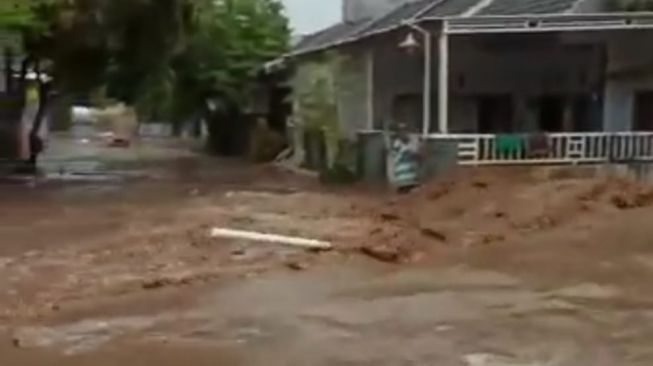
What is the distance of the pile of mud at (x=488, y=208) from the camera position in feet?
54.1

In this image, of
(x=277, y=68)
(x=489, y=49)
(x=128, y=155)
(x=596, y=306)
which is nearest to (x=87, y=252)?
(x=596, y=306)

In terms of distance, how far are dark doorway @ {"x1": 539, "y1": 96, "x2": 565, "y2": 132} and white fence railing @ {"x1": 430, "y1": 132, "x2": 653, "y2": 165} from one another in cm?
391

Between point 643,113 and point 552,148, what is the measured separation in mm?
3456

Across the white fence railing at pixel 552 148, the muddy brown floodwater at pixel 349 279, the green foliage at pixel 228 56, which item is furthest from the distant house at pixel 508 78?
the green foliage at pixel 228 56

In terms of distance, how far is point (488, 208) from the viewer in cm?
1898

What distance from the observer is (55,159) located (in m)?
43.0

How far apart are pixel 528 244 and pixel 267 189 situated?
11777mm

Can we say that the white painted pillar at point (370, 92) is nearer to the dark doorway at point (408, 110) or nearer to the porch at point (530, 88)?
the porch at point (530, 88)

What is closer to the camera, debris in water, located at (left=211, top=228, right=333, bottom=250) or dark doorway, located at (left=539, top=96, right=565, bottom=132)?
debris in water, located at (left=211, top=228, right=333, bottom=250)

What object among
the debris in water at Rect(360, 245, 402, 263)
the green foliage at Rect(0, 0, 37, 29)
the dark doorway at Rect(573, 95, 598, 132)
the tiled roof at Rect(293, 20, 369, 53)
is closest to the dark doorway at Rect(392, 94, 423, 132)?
the tiled roof at Rect(293, 20, 369, 53)

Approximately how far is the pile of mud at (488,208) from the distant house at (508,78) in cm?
144

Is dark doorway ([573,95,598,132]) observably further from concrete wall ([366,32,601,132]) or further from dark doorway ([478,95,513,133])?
dark doorway ([478,95,513,133])

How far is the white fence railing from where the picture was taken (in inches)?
897

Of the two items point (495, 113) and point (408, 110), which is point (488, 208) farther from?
point (408, 110)
